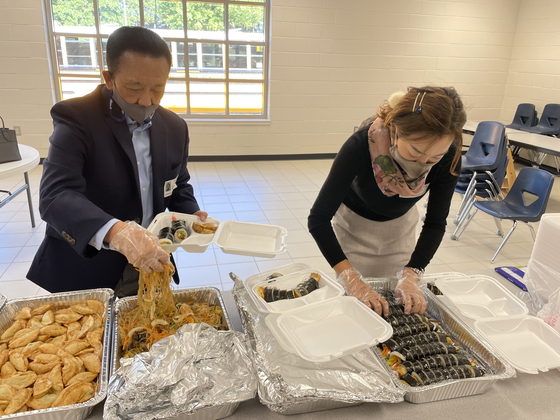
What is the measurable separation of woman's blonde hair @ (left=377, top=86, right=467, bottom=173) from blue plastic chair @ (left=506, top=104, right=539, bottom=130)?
6720 mm

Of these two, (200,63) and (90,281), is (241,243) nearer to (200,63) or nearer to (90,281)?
(90,281)

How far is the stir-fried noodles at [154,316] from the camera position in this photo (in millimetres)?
1312

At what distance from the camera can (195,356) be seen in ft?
3.84

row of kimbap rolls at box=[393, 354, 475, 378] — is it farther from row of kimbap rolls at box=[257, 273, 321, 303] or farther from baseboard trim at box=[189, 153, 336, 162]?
baseboard trim at box=[189, 153, 336, 162]

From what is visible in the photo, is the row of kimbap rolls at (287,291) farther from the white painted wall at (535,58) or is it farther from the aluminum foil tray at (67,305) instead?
the white painted wall at (535,58)

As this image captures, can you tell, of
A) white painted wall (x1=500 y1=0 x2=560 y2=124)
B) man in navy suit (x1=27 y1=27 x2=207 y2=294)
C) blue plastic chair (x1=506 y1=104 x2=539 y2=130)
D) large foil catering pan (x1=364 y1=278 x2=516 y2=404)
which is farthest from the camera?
blue plastic chair (x1=506 y1=104 x2=539 y2=130)

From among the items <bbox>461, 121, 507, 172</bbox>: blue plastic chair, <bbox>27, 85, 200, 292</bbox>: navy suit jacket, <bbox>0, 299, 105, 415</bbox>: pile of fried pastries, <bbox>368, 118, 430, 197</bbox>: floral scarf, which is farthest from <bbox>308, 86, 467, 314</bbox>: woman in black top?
<bbox>461, 121, 507, 172</bbox>: blue plastic chair

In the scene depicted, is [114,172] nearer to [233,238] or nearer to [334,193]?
[233,238]

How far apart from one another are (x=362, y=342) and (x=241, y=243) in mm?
640

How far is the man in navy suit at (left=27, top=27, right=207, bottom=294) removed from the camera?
129cm

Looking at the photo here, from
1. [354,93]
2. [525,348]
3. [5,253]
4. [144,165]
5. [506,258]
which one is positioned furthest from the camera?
[354,93]

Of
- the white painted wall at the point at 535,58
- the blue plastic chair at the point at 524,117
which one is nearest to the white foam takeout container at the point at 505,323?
the blue plastic chair at the point at 524,117

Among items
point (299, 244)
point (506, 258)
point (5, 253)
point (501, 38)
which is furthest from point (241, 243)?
point (501, 38)

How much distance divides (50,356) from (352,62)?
6777 millimetres
